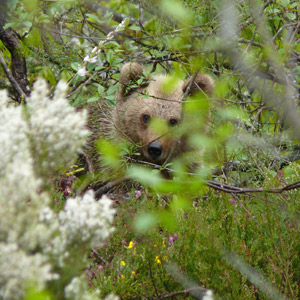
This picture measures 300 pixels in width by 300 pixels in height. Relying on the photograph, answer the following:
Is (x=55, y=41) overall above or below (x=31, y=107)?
below

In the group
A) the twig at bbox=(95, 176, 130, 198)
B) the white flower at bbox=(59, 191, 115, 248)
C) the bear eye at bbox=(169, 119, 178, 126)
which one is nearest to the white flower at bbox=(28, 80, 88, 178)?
the white flower at bbox=(59, 191, 115, 248)

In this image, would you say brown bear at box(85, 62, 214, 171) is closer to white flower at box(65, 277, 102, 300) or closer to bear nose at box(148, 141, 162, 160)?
bear nose at box(148, 141, 162, 160)

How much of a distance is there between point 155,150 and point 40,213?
3.17m

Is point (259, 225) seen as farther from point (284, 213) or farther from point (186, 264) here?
point (186, 264)

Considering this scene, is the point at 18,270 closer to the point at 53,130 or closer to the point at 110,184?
the point at 53,130

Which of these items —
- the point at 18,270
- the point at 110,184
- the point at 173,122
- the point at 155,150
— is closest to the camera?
the point at 18,270

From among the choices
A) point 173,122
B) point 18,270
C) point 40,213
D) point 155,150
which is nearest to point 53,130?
point 40,213

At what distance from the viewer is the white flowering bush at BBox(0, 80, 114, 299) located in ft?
3.43

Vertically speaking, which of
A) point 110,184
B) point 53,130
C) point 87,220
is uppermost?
point 53,130

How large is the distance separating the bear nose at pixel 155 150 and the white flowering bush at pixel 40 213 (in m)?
2.89

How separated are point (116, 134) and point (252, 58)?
1980 millimetres

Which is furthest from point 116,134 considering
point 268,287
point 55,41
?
point 268,287

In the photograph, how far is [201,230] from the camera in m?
2.50

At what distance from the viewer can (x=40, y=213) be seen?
3.90 ft
